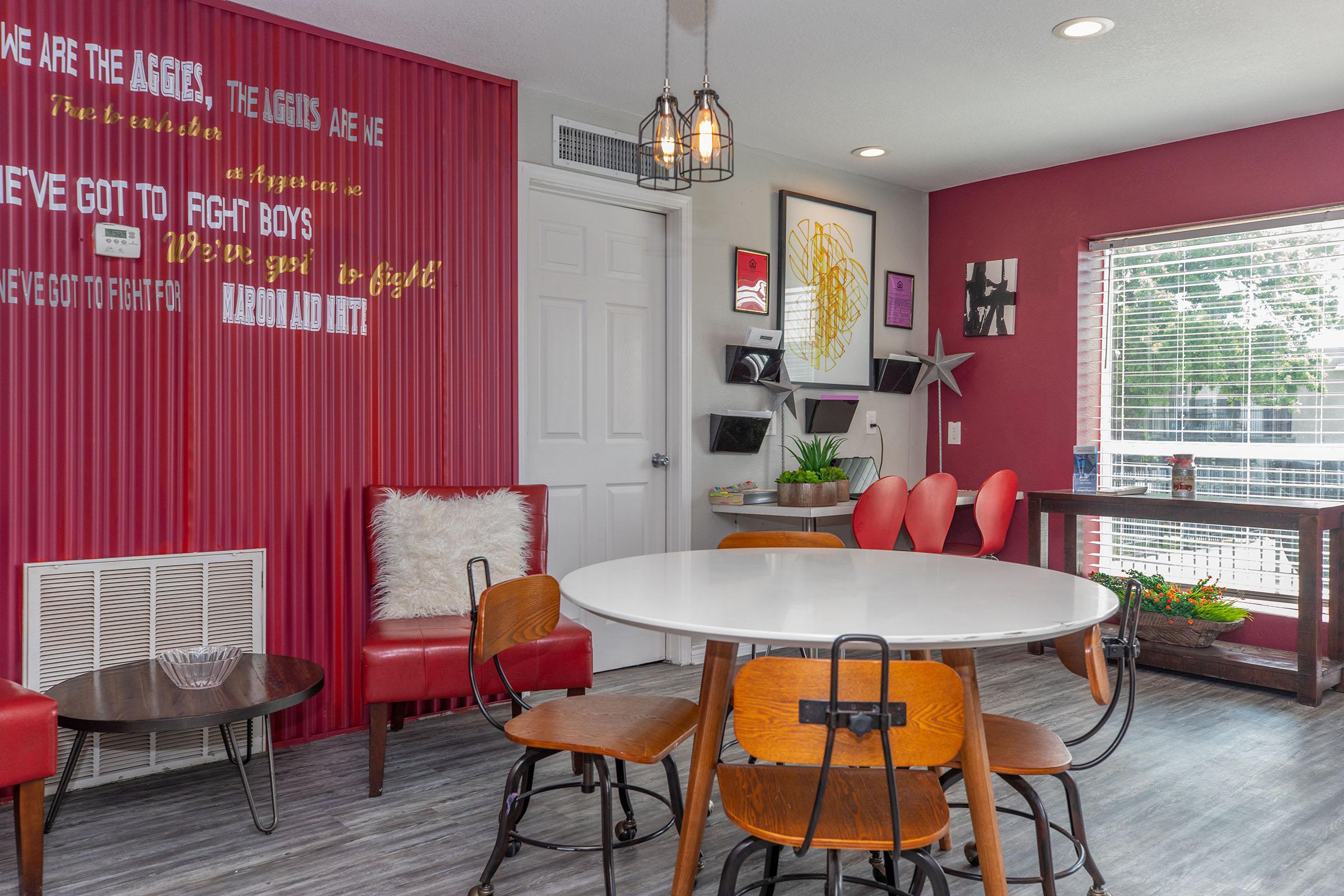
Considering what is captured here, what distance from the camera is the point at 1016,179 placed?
5102 mm

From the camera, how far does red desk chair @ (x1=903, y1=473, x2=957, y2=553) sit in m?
4.41

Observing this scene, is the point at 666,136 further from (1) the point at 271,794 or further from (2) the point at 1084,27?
(1) the point at 271,794

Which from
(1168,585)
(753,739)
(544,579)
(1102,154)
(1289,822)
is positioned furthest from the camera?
(1102,154)

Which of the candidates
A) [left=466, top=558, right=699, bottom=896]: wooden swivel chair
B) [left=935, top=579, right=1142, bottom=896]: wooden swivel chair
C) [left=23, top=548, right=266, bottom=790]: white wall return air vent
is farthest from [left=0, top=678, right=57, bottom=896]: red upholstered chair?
[left=935, top=579, right=1142, bottom=896]: wooden swivel chair

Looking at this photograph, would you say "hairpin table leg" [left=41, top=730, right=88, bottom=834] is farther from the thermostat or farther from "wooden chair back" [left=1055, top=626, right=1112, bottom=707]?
"wooden chair back" [left=1055, top=626, right=1112, bottom=707]

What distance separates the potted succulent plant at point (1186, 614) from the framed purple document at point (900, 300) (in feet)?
5.95

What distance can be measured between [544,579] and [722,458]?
2.33m

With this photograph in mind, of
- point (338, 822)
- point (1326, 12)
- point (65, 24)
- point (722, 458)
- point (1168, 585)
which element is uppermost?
point (1326, 12)

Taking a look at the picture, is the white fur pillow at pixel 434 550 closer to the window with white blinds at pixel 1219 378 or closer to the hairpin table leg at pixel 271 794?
the hairpin table leg at pixel 271 794

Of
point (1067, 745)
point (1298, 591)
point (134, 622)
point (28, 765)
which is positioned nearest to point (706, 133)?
point (1067, 745)

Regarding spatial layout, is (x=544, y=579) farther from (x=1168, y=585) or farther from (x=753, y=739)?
(x=1168, y=585)

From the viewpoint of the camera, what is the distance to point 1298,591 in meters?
4.17

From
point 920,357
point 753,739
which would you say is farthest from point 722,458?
point 753,739

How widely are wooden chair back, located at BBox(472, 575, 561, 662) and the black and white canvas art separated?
3699 mm
